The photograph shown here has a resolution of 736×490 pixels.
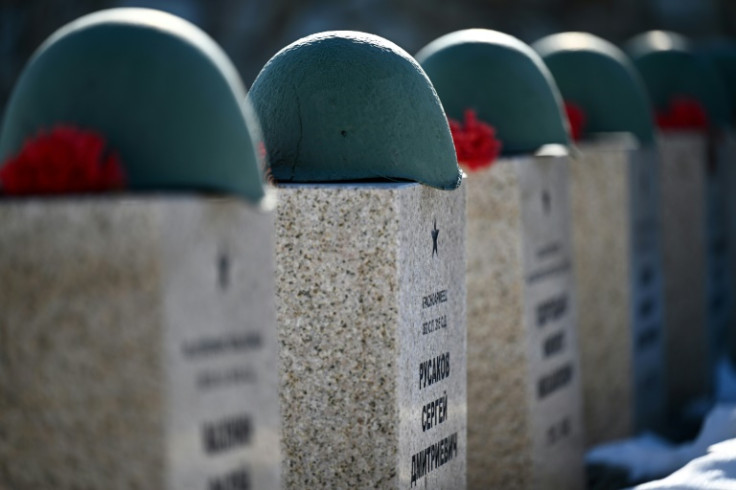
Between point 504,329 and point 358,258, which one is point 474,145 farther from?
point 358,258

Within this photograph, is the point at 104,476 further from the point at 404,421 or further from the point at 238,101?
the point at 404,421

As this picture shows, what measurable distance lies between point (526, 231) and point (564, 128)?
3.16 feet

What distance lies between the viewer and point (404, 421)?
5871mm

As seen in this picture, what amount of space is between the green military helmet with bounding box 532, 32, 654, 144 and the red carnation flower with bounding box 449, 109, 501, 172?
2.81 m

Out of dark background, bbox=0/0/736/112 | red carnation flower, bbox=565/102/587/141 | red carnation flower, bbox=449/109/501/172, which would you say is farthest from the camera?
dark background, bbox=0/0/736/112

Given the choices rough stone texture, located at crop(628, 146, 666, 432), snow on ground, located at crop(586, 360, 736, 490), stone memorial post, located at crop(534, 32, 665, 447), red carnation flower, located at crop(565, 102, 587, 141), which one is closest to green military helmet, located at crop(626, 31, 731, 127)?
rough stone texture, located at crop(628, 146, 666, 432)

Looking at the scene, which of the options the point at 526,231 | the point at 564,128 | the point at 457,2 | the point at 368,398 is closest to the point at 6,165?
the point at 368,398

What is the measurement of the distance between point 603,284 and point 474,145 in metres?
2.87

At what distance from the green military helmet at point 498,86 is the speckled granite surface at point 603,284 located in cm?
143

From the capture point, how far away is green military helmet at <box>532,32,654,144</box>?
1005 cm

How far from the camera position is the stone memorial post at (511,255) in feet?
24.8

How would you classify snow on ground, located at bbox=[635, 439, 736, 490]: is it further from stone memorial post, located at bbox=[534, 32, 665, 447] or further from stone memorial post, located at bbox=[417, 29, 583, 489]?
stone memorial post, located at bbox=[534, 32, 665, 447]

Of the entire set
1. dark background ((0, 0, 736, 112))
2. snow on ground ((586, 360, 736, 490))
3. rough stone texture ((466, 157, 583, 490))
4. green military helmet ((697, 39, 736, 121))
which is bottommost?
snow on ground ((586, 360, 736, 490))

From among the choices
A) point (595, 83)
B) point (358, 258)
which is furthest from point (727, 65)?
point (358, 258)
